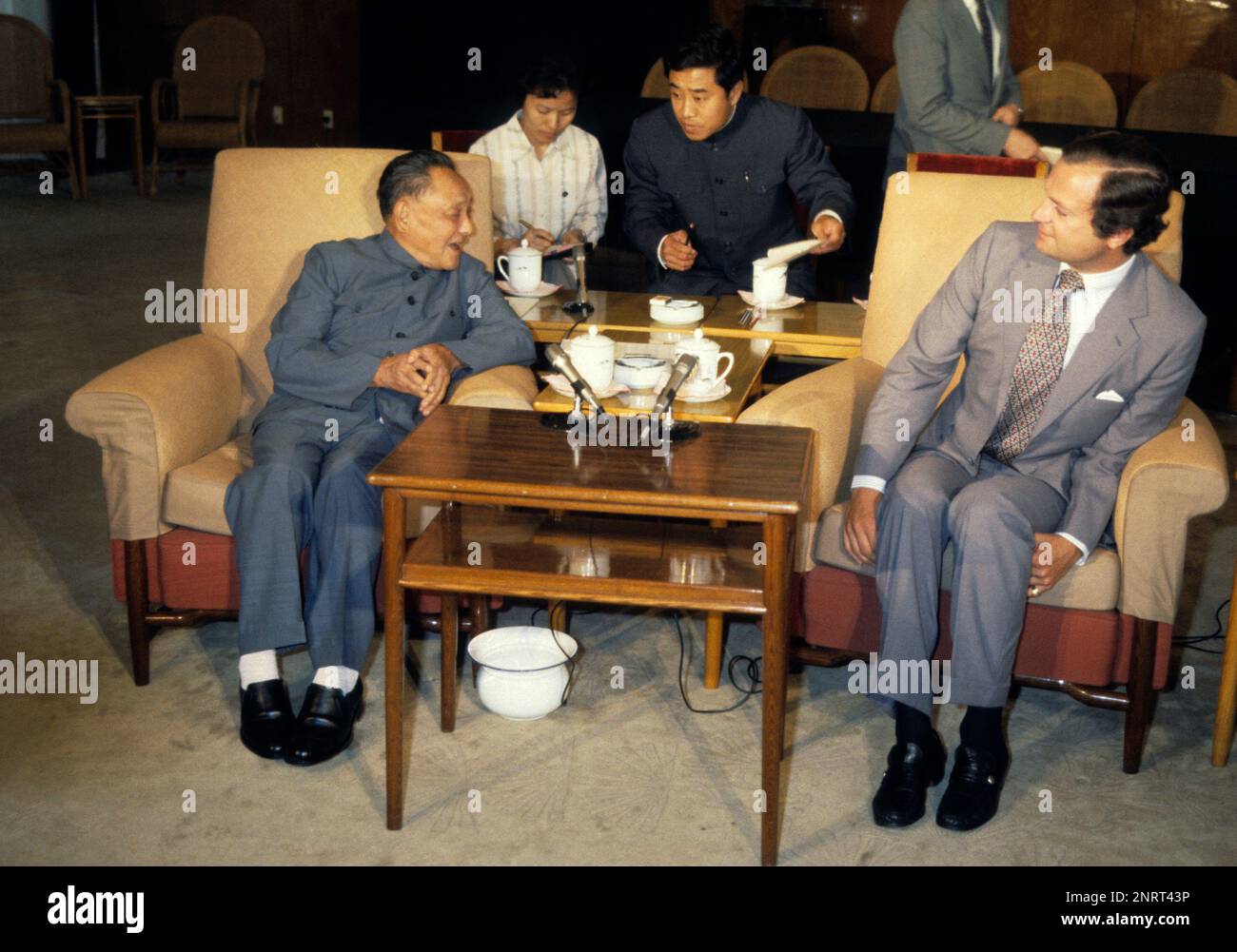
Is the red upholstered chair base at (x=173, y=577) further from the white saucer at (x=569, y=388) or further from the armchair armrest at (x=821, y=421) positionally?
the armchair armrest at (x=821, y=421)

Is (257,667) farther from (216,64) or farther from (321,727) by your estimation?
(216,64)

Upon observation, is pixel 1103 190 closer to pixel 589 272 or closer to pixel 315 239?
pixel 315 239

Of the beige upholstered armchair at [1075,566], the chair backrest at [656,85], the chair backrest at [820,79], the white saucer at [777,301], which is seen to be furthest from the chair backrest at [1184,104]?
the beige upholstered armchair at [1075,566]

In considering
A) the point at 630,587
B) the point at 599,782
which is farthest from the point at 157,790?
the point at 630,587

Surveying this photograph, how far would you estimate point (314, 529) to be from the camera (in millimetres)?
2570

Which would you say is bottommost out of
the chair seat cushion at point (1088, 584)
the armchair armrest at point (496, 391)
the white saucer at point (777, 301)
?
the chair seat cushion at point (1088, 584)

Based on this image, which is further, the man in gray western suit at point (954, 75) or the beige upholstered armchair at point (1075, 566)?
the man in gray western suit at point (954, 75)

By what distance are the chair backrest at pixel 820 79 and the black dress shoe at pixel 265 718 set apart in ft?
15.6

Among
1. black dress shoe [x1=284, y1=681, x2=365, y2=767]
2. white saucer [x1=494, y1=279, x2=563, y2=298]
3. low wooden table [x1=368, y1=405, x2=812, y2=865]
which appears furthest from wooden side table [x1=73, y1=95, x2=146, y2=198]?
low wooden table [x1=368, y1=405, x2=812, y2=865]

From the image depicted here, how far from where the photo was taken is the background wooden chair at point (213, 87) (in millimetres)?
8211

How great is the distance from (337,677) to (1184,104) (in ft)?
16.1

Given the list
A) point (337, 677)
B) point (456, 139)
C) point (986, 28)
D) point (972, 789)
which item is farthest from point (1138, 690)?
point (456, 139)

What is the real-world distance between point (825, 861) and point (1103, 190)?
1163 mm

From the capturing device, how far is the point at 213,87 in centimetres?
866
